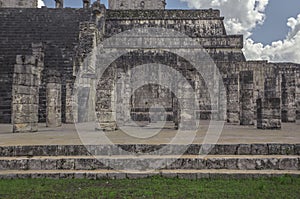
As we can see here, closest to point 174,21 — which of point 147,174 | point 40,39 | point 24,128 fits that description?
point 40,39

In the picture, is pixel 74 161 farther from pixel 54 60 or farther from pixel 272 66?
pixel 272 66

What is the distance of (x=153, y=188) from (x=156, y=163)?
0.98m

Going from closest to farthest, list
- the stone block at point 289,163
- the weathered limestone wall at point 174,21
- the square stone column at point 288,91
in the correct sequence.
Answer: the stone block at point 289,163
the square stone column at point 288,91
the weathered limestone wall at point 174,21

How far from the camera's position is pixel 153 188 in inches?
188

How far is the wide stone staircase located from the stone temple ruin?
3.97 meters

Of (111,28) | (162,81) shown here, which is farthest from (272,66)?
(111,28)

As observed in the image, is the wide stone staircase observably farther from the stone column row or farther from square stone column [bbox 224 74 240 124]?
square stone column [bbox 224 74 240 124]

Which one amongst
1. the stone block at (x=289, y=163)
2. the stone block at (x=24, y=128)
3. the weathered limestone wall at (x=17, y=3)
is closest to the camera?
the stone block at (x=289, y=163)

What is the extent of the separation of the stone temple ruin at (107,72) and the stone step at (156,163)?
14.3 ft

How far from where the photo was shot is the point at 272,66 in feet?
71.0

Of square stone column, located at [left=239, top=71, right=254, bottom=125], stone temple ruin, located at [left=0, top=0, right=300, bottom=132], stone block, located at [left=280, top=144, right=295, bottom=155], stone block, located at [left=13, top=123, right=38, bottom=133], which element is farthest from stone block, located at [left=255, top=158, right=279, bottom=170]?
square stone column, located at [left=239, top=71, right=254, bottom=125]

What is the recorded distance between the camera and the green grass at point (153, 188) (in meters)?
4.43

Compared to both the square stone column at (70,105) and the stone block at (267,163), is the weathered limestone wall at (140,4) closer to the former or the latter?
the square stone column at (70,105)

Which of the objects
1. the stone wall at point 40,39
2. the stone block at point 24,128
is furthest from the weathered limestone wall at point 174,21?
the stone block at point 24,128
